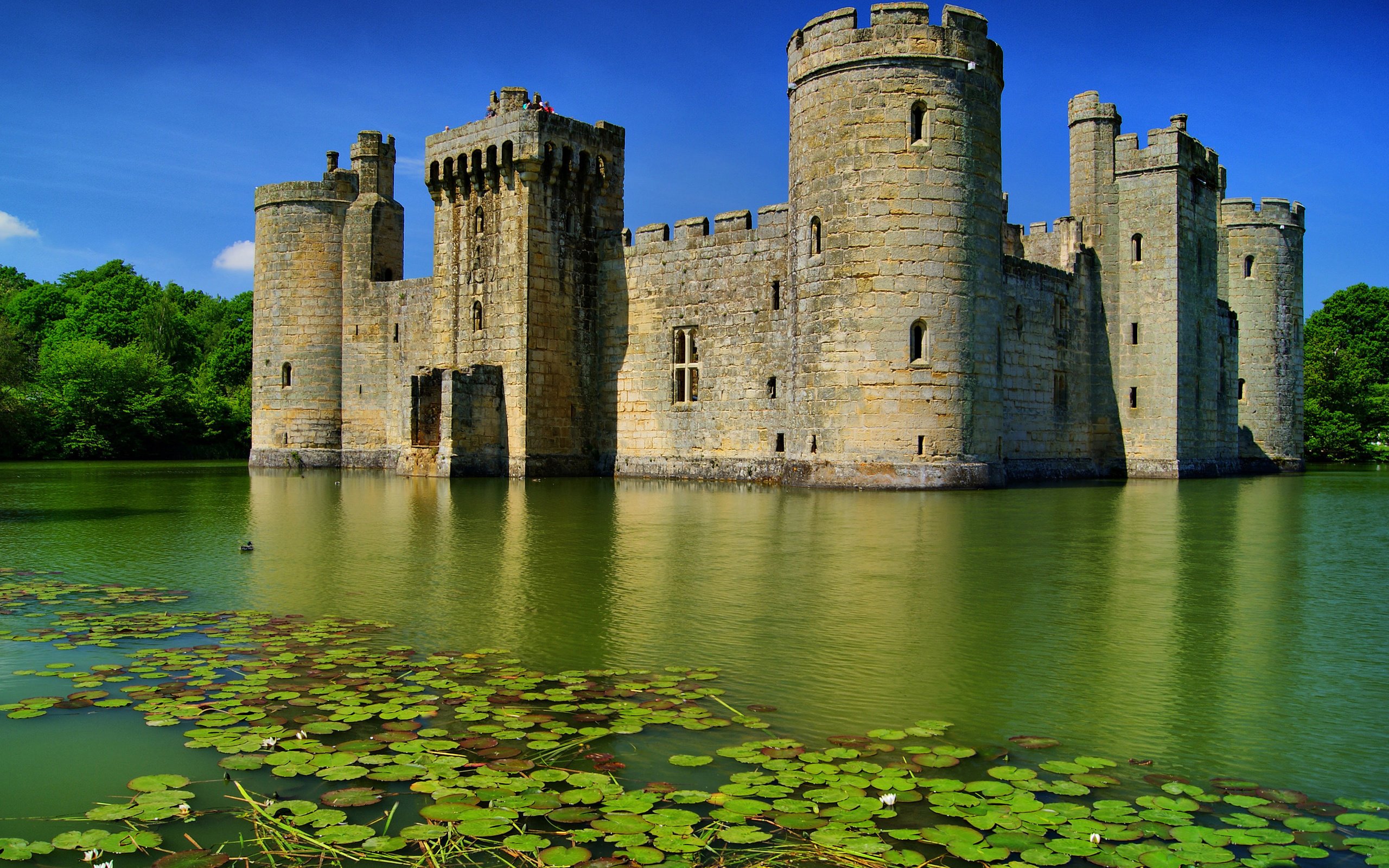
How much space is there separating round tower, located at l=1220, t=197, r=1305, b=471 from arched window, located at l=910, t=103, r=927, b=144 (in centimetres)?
1679

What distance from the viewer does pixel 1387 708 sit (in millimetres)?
4629

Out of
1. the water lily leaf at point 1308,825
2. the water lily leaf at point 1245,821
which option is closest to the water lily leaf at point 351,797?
the water lily leaf at point 1245,821

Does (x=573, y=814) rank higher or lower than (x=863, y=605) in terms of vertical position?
lower

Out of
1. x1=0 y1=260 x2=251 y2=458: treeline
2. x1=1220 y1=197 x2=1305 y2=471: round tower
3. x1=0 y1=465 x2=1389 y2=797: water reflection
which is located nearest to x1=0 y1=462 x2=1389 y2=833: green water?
x1=0 y1=465 x2=1389 y2=797: water reflection

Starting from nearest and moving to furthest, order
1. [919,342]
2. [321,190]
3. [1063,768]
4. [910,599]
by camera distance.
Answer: [1063,768] < [910,599] < [919,342] < [321,190]

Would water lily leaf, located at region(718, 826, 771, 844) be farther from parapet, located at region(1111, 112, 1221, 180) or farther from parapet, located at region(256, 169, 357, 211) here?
parapet, located at region(256, 169, 357, 211)

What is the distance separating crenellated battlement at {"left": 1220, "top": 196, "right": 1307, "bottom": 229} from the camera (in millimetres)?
31328

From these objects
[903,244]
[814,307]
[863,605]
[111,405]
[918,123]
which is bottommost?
[863,605]

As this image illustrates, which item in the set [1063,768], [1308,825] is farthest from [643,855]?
[1308,825]

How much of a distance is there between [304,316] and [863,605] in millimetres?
A: 27339

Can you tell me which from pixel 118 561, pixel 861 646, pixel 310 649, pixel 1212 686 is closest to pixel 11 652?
pixel 310 649

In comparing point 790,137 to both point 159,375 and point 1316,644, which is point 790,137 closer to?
point 1316,644

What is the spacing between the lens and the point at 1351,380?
4128 cm

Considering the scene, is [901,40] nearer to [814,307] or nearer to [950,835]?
[814,307]
